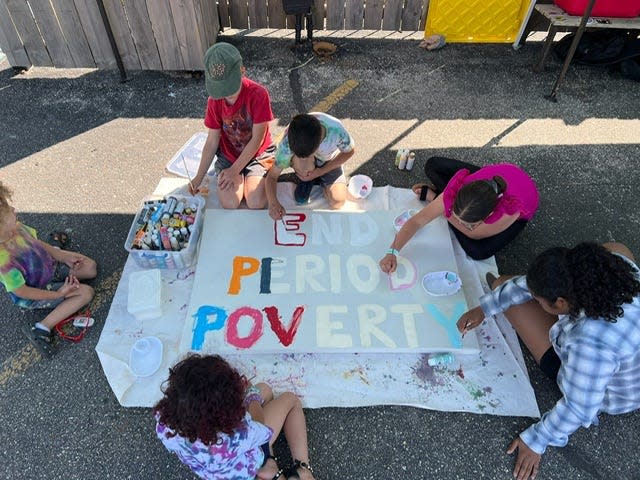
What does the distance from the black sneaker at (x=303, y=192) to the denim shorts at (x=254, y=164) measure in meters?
0.28

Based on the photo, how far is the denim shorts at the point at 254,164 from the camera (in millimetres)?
3371

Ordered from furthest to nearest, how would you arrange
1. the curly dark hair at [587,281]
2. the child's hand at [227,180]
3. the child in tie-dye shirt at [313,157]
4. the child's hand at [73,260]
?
the child's hand at [227,180]
the child's hand at [73,260]
the child in tie-dye shirt at [313,157]
the curly dark hair at [587,281]

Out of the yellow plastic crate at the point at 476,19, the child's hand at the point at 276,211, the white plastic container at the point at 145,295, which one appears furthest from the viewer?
the yellow plastic crate at the point at 476,19

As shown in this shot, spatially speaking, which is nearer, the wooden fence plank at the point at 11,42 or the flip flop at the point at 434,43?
the wooden fence plank at the point at 11,42

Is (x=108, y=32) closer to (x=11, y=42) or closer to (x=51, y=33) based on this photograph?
(x=51, y=33)

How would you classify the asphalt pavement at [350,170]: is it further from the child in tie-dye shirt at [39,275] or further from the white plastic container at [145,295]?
the white plastic container at [145,295]

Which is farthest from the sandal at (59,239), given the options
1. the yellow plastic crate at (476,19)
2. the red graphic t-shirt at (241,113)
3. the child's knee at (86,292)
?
the yellow plastic crate at (476,19)

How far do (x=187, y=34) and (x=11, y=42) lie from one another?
182 cm

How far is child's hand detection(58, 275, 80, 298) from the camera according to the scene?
2.70m

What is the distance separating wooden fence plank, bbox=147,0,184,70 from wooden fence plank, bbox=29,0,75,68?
0.96m

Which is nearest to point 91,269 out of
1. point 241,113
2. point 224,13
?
point 241,113

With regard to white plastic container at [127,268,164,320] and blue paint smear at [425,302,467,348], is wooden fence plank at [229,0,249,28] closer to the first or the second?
white plastic container at [127,268,164,320]

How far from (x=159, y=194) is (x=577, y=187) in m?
3.52

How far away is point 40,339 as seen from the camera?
2.63 meters
